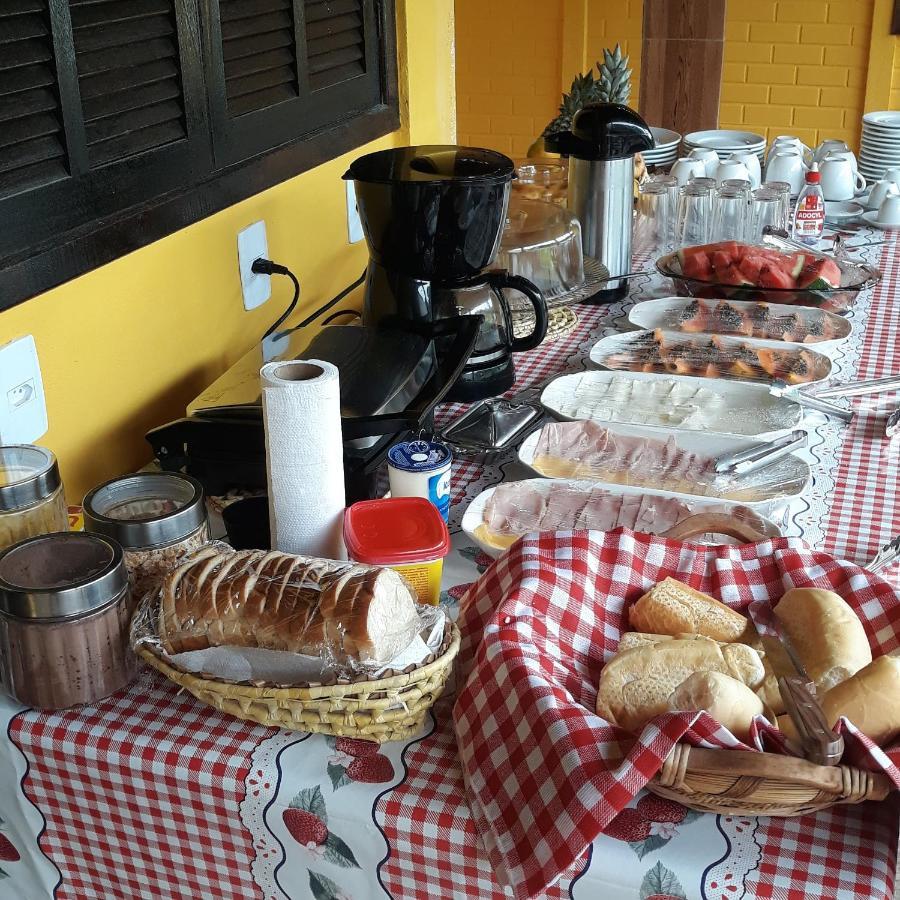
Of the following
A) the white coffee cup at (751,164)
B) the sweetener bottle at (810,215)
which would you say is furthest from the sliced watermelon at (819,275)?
the white coffee cup at (751,164)

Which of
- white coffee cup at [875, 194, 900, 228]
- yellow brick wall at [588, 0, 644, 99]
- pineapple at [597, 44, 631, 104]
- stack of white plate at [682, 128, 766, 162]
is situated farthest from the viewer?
yellow brick wall at [588, 0, 644, 99]

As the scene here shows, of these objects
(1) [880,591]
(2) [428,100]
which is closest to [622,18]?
(2) [428,100]

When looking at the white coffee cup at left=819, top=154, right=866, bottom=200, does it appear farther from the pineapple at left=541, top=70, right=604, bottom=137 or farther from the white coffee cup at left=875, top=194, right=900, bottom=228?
the pineapple at left=541, top=70, right=604, bottom=137

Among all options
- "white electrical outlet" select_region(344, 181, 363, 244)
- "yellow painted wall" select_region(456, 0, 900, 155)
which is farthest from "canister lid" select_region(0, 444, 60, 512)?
"yellow painted wall" select_region(456, 0, 900, 155)

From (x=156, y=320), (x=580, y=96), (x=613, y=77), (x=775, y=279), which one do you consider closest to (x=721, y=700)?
(x=156, y=320)

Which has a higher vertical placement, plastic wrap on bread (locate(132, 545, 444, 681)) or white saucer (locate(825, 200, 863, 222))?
plastic wrap on bread (locate(132, 545, 444, 681))

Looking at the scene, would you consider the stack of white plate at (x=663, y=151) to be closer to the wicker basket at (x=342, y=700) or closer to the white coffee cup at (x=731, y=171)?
the white coffee cup at (x=731, y=171)

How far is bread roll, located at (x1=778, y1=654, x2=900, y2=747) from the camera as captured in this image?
697 millimetres

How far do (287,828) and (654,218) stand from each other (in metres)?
1.58

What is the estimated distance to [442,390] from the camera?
1176 mm

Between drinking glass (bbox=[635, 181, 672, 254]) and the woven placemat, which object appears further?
drinking glass (bbox=[635, 181, 672, 254])

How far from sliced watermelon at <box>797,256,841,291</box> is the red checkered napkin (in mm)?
828

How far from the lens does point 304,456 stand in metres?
0.87

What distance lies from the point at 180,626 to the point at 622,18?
13.3ft
